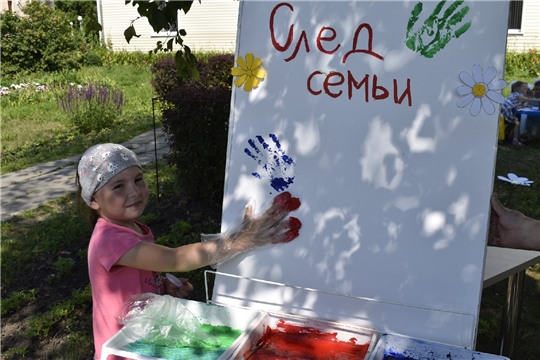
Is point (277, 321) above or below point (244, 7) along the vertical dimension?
below

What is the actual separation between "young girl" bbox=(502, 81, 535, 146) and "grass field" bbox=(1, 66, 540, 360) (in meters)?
0.40

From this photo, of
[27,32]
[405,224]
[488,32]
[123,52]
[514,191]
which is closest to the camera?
[488,32]

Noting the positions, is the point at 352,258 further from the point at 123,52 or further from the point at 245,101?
the point at 123,52

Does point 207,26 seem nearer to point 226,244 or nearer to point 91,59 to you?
point 91,59

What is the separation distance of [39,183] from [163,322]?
514cm

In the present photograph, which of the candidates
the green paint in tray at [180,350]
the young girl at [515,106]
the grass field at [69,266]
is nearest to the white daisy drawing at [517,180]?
the grass field at [69,266]

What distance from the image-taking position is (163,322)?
1.88 meters

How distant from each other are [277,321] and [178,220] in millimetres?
3123

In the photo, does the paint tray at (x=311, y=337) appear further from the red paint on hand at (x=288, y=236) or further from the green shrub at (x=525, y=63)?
the green shrub at (x=525, y=63)

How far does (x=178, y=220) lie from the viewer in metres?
4.91

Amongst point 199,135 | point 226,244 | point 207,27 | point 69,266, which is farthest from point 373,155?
point 207,27

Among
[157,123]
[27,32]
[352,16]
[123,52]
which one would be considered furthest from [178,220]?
[123,52]

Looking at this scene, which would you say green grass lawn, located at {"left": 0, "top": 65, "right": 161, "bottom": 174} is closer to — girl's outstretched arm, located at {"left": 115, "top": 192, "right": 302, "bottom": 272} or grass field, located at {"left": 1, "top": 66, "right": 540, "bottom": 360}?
grass field, located at {"left": 1, "top": 66, "right": 540, "bottom": 360}

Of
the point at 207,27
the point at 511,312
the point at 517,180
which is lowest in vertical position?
the point at 517,180
